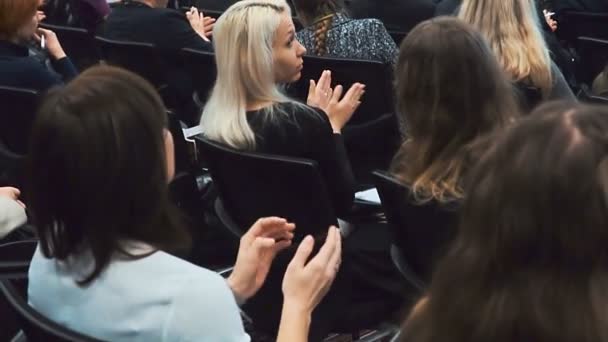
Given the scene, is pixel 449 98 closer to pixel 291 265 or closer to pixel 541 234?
pixel 291 265

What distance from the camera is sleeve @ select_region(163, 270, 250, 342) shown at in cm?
Answer: 166

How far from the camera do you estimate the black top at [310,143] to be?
2.97 metres

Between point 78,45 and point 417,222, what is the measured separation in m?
2.94

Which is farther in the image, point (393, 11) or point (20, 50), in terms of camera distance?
point (393, 11)

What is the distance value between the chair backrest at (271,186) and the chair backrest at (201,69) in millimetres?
1202

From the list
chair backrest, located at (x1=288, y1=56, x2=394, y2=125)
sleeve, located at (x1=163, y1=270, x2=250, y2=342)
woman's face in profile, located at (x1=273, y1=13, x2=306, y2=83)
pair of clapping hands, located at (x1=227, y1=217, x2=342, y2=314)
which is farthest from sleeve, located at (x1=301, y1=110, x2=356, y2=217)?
sleeve, located at (x1=163, y1=270, x2=250, y2=342)

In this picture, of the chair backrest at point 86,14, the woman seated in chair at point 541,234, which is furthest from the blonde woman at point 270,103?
the chair backrest at point 86,14

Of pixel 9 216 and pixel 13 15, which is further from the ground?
pixel 13 15

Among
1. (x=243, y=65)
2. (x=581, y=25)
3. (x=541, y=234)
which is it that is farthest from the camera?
(x=581, y=25)

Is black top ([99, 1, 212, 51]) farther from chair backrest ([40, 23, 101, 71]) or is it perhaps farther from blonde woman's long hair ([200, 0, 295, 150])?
blonde woman's long hair ([200, 0, 295, 150])

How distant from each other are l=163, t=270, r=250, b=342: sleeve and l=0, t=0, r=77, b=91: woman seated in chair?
215 cm

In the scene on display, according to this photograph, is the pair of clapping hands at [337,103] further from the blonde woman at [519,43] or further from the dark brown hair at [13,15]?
the dark brown hair at [13,15]

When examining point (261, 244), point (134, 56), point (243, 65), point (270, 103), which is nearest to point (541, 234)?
point (261, 244)

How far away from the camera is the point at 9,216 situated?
102 inches
